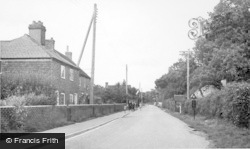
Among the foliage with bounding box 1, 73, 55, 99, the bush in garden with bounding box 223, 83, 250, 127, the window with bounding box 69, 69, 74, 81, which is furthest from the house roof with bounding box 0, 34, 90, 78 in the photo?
the bush in garden with bounding box 223, 83, 250, 127

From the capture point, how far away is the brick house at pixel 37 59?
3167 centimetres

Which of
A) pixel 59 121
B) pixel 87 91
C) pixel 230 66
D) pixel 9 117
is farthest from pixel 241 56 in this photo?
pixel 87 91

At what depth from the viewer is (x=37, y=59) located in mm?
31859

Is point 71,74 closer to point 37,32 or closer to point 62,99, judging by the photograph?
point 62,99

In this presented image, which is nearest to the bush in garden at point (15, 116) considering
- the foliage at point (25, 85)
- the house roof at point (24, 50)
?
the foliage at point (25, 85)

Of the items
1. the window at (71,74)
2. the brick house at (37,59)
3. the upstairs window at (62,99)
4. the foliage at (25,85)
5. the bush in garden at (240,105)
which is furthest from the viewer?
the window at (71,74)

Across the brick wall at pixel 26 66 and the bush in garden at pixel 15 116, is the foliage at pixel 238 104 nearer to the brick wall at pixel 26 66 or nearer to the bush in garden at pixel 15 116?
the bush in garden at pixel 15 116

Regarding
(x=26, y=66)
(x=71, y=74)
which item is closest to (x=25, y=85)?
(x=26, y=66)

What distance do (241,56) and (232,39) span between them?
6.73 feet

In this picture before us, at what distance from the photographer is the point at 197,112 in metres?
30.9

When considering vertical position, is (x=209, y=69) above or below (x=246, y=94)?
above

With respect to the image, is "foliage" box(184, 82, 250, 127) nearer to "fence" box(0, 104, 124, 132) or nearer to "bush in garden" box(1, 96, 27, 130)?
"fence" box(0, 104, 124, 132)

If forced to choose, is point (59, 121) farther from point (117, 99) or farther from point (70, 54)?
point (117, 99)

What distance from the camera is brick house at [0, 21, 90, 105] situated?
104 feet
